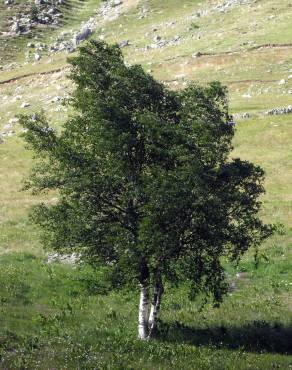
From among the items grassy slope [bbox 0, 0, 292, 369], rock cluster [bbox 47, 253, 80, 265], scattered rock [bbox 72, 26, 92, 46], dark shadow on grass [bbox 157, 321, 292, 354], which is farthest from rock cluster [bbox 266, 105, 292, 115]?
scattered rock [bbox 72, 26, 92, 46]

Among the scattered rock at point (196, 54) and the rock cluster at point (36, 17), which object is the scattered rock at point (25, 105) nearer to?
the scattered rock at point (196, 54)

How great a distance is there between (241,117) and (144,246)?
163ft

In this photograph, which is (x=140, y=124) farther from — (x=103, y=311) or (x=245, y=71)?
(x=245, y=71)

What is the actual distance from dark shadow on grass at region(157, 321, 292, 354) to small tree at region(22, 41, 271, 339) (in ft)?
5.29

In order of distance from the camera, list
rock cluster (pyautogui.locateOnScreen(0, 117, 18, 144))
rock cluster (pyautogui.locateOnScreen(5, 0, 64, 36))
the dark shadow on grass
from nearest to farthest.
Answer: the dark shadow on grass, rock cluster (pyautogui.locateOnScreen(0, 117, 18, 144)), rock cluster (pyautogui.locateOnScreen(5, 0, 64, 36))

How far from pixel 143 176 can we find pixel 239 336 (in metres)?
9.44

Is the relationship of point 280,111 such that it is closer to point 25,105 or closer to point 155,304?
point 25,105

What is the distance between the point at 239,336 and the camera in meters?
25.8

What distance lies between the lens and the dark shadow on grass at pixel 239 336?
962 inches

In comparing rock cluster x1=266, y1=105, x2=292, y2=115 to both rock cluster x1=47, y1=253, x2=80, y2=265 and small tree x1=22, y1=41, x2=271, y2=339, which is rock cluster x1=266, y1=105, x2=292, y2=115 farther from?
small tree x1=22, y1=41, x2=271, y2=339

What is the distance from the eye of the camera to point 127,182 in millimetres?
23094

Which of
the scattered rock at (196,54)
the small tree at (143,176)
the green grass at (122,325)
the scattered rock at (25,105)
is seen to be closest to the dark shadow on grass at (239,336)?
the green grass at (122,325)

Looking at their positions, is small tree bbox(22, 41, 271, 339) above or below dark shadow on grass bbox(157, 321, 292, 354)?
above

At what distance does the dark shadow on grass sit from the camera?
80.2 feet
